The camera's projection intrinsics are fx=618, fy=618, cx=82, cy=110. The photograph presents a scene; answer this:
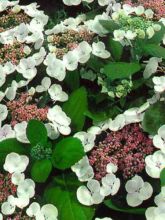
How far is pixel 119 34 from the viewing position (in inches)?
66.6

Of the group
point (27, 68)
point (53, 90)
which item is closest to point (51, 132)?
point (53, 90)

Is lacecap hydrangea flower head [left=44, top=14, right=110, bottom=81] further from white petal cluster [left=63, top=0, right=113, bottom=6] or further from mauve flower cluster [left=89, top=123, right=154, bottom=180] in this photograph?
mauve flower cluster [left=89, top=123, right=154, bottom=180]

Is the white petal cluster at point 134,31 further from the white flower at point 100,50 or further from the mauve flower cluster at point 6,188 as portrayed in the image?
the mauve flower cluster at point 6,188

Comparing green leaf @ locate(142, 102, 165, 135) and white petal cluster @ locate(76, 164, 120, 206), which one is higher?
green leaf @ locate(142, 102, 165, 135)

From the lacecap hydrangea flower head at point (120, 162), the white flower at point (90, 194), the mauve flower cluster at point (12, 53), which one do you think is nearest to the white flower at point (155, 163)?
the lacecap hydrangea flower head at point (120, 162)

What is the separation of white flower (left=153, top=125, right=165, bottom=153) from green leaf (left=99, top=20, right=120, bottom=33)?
1.23ft

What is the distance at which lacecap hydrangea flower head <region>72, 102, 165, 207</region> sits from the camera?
1.47 m

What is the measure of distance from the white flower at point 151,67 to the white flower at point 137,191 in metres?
0.32

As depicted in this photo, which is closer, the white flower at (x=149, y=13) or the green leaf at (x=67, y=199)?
the green leaf at (x=67, y=199)

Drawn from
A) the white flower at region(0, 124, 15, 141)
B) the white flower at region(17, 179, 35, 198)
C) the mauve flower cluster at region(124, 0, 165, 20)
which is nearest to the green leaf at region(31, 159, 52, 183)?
the white flower at region(17, 179, 35, 198)

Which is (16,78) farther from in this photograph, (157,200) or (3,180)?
(157,200)

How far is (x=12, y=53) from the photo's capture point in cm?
185

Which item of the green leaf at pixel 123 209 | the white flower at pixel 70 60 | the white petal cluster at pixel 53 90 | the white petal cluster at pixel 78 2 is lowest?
the green leaf at pixel 123 209

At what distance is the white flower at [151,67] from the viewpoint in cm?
165
